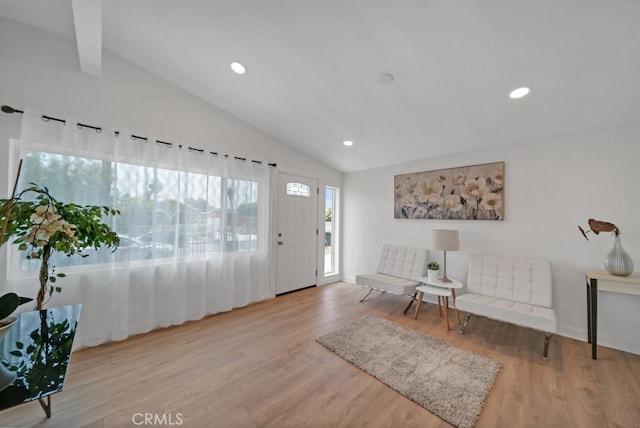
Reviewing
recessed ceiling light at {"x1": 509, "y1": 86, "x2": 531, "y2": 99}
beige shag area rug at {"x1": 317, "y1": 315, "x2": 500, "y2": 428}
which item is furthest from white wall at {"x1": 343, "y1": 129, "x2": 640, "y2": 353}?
beige shag area rug at {"x1": 317, "y1": 315, "x2": 500, "y2": 428}

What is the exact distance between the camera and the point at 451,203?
3.54 meters

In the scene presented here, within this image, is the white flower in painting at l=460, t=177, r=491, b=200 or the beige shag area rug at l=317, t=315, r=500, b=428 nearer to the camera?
the beige shag area rug at l=317, t=315, r=500, b=428

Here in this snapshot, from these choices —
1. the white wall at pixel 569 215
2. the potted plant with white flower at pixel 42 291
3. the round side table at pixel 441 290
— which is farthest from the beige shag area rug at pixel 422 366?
the potted plant with white flower at pixel 42 291

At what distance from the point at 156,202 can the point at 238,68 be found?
175 cm

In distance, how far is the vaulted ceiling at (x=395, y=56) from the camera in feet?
5.54

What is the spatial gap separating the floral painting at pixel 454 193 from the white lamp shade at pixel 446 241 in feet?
1.51

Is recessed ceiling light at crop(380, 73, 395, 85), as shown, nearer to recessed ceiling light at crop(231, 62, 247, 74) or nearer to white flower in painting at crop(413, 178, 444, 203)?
recessed ceiling light at crop(231, 62, 247, 74)

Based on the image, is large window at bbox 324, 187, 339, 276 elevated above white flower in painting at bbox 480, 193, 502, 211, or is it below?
below

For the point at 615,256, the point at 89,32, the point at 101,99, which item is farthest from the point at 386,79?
the point at 101,99

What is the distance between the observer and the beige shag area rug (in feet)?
5.45

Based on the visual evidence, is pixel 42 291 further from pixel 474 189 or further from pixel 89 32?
pixel 474 189

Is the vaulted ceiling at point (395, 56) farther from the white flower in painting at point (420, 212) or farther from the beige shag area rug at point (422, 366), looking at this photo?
the beige shag area rug at point (422, 366)

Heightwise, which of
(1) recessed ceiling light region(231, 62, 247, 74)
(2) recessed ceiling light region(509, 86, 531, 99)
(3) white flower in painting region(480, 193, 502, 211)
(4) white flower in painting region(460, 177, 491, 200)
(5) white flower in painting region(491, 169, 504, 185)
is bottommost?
(3) white flower in painting region(480, 193, 502, 211)

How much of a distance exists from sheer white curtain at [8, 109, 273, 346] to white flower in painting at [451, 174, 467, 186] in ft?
9.56
